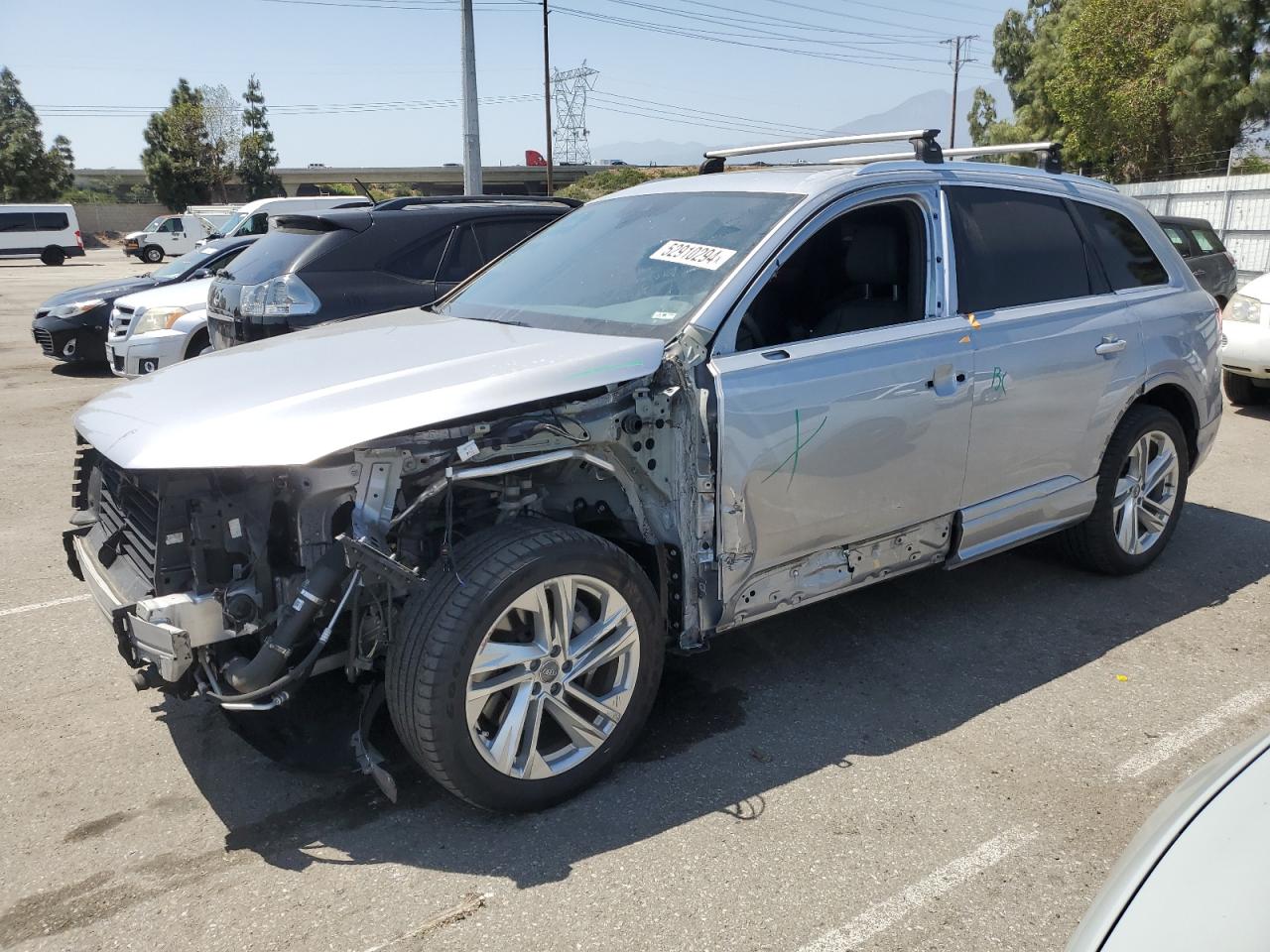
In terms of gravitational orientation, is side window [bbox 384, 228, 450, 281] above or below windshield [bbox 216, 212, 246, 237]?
below

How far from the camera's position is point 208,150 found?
218 ft

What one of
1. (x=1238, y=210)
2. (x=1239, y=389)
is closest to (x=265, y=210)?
(x=1239, y=389)

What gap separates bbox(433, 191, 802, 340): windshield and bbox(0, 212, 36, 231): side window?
143 feet

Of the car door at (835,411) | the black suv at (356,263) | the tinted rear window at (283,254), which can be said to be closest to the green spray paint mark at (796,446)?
the car door at (835,411)

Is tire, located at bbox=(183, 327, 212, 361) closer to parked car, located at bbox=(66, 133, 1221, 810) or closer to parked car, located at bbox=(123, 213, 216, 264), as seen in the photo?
parked car, located at bbox=(66, 133, 1221, 810)

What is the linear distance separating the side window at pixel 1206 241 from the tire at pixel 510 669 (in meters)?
12.2

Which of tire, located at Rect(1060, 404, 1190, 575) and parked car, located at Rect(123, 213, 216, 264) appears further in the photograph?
parked car, located at Rect(123, 213, 216, 264)

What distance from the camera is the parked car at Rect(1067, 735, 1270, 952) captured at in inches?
61.9

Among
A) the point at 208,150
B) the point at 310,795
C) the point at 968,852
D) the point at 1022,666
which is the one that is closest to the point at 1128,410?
the point at 1022,666

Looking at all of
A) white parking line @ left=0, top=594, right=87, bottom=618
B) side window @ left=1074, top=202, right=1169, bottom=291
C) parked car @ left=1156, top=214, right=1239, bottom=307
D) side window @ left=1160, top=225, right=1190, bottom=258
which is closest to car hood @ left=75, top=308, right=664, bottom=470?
white parking line @ left=0, top=594, right=87, bottom=618

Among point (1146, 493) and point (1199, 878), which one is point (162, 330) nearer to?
point (1146, 493)

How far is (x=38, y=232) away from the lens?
40688mm

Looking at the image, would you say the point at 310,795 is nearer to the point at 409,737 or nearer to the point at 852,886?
the point at 409,737

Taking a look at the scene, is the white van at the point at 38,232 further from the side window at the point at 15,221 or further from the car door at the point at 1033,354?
the car door at the point at 1033,354
